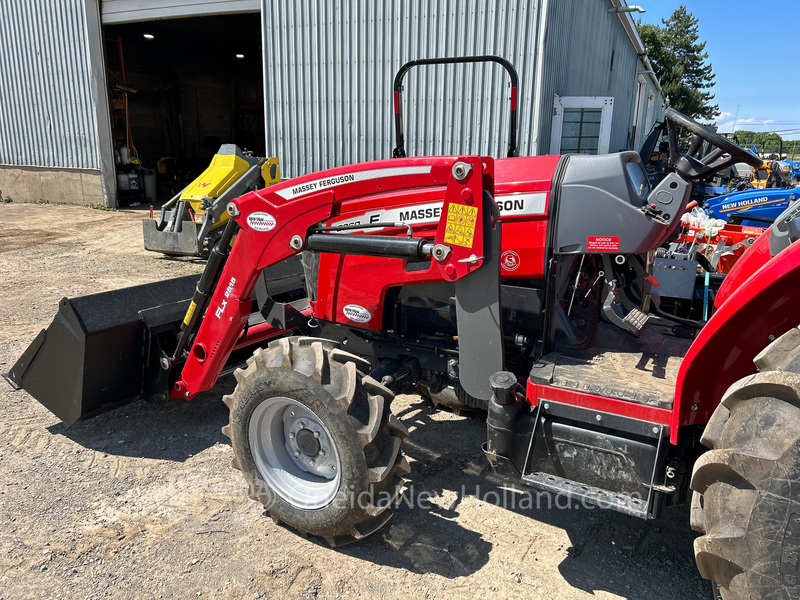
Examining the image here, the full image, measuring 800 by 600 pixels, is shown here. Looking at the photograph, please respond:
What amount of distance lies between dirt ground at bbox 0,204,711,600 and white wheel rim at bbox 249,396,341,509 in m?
0.22

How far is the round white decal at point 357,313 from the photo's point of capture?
3.06 metres

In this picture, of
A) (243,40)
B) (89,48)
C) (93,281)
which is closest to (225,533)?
(93,281)

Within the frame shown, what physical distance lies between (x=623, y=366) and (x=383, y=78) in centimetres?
857

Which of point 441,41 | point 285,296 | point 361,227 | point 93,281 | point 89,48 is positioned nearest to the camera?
point 361,227

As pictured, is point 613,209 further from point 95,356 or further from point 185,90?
point 185,90

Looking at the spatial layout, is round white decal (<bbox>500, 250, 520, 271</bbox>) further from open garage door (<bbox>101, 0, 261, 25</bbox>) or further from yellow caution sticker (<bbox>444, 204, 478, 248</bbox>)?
open garage door (<bbox>101, 0, 261, 25</bbox>)

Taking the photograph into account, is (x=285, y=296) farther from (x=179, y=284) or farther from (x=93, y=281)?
(x=93, y=281)

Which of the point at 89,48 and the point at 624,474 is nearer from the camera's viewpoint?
the point at 624,474

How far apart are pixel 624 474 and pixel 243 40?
925 inches

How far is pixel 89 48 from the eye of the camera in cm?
A: 1376

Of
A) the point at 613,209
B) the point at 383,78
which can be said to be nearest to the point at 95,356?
the point at 613,209

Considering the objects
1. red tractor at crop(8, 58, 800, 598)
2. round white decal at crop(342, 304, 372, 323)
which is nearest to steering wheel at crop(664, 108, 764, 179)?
red tractor at crop(8, 58, 800, 598)

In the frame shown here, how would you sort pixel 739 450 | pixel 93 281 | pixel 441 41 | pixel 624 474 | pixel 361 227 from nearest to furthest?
1. pixel 739 450
2. pixel 624 474
3. pixel 361 227
4. pixel 93 281
5. pixel 441 41

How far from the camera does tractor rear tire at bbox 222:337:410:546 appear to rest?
2.45m
